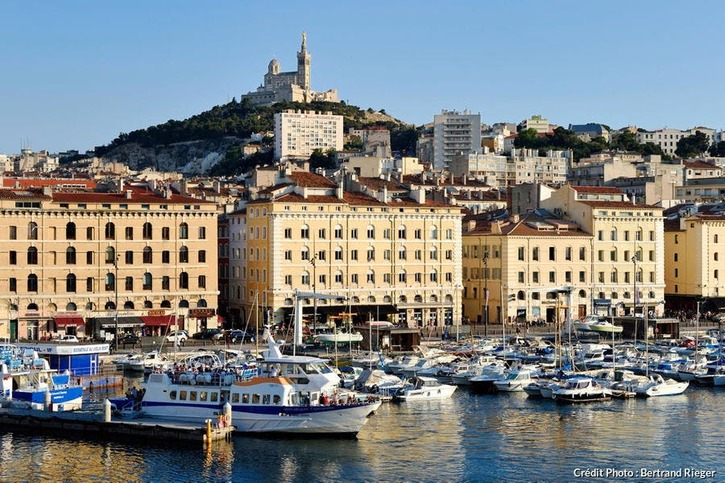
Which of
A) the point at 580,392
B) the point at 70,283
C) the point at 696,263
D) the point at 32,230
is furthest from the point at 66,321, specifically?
the point at 696,263

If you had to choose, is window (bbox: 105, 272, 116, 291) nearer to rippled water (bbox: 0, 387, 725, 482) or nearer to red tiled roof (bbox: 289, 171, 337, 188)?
red tiled roof (bbox: 289, 171, 337, 188)

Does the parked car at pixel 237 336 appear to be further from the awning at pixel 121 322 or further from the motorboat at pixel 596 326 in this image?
the motorboat at pixel 596 326

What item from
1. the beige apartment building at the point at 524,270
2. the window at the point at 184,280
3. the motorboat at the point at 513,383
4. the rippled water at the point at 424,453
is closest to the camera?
the rippled water at the point at 424,453

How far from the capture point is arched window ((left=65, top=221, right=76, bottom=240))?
251ft

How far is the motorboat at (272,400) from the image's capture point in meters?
49.2

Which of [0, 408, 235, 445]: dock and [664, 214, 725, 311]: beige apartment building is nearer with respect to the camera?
[0, 408, 235, 445]: dock

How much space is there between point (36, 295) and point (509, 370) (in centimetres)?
2718

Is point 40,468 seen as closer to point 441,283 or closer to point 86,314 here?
point 86,314

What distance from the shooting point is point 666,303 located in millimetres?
97250

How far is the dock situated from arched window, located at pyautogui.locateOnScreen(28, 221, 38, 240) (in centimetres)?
2393

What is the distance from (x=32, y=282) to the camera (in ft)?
247

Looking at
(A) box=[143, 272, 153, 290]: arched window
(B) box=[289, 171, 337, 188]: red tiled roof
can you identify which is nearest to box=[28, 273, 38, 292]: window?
(A) box=[143, 272, 153, 290]: arched window

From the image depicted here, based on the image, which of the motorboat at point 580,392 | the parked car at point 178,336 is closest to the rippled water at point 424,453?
the motorboat at point 580,392

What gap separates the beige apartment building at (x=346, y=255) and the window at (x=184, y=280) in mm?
4287
